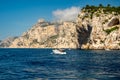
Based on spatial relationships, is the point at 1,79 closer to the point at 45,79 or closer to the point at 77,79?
the point at 45,79

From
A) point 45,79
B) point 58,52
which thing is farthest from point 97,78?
point 58,52

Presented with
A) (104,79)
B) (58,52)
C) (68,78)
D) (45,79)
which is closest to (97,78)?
(104,79)

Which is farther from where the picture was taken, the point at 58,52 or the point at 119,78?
the point at 58,52

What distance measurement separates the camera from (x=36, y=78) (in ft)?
187

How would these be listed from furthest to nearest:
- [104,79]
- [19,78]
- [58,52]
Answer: [58,52], [19,78], [104,79]

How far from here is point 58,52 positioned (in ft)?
642

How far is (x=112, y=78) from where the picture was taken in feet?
183

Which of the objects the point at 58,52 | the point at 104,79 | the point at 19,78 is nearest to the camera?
the point at 104,79

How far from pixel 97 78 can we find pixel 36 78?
11452 millimetres

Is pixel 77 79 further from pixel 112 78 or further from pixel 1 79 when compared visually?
pixel 1 79

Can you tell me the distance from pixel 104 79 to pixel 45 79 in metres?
10.7

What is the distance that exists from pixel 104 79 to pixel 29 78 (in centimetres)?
1411

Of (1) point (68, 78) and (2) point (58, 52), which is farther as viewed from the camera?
(2) point (58, 52)

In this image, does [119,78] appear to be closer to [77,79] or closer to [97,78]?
[97,78]
